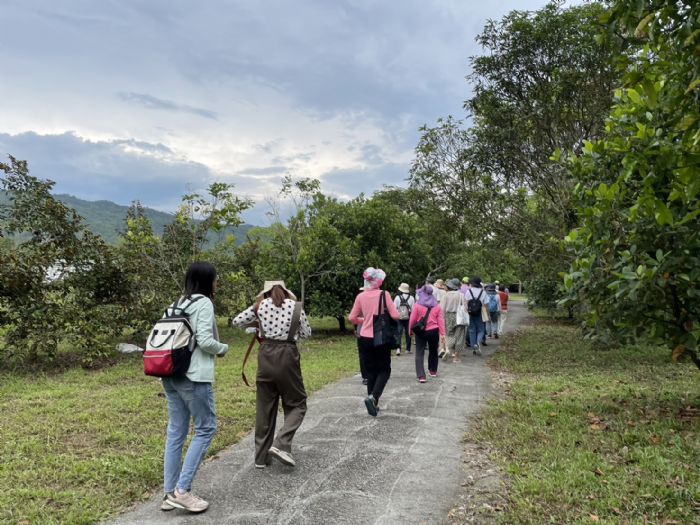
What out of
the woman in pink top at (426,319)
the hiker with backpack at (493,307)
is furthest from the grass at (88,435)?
the hiker with backpack at (493,307)

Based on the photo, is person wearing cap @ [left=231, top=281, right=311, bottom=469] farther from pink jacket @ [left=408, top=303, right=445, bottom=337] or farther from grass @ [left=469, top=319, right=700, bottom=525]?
pink jacket @ [left=408, top=303, right=445, bottom=337]

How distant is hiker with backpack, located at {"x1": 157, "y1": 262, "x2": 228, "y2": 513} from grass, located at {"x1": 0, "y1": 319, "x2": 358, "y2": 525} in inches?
25.8

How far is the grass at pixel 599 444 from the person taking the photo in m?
4.05

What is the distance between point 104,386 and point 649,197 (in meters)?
9.23

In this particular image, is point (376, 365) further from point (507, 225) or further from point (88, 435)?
point (507, 225)

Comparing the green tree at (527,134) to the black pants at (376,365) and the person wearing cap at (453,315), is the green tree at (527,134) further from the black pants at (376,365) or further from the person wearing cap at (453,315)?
the black pants at (376,365)

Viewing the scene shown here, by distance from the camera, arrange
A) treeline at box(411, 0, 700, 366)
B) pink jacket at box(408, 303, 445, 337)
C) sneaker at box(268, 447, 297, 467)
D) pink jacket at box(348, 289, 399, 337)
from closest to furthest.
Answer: treeline at box(411, 0, 700, 366), sneaker at box(268, 447, 297, 467), pink jacket at box(348, 289, 399, 337), pink jacket at box(408, 303, 445, 337)

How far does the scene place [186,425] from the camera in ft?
13.9

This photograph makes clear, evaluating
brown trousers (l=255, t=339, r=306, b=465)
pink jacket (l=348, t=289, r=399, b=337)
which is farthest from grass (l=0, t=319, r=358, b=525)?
pink jacket (l=348, t=289, r=399, b=337)

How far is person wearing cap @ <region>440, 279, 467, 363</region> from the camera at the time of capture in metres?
12.1

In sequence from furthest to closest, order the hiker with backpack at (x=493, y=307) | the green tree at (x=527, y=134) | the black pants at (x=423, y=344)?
the hiker with backpack at (x=493, y=307)
the green tree at (x=527, y=134)
the black pants at (x=423, y=344)

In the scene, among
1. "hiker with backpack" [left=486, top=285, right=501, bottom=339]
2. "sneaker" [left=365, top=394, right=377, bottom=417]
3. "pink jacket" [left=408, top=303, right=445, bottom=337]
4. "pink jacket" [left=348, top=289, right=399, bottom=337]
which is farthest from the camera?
"hiker with backpack" [left=486, top=285, right=501, bottom=339]

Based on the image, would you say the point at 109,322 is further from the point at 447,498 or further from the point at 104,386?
the point at 447,498

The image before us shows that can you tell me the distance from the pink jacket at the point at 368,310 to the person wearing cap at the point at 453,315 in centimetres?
545
